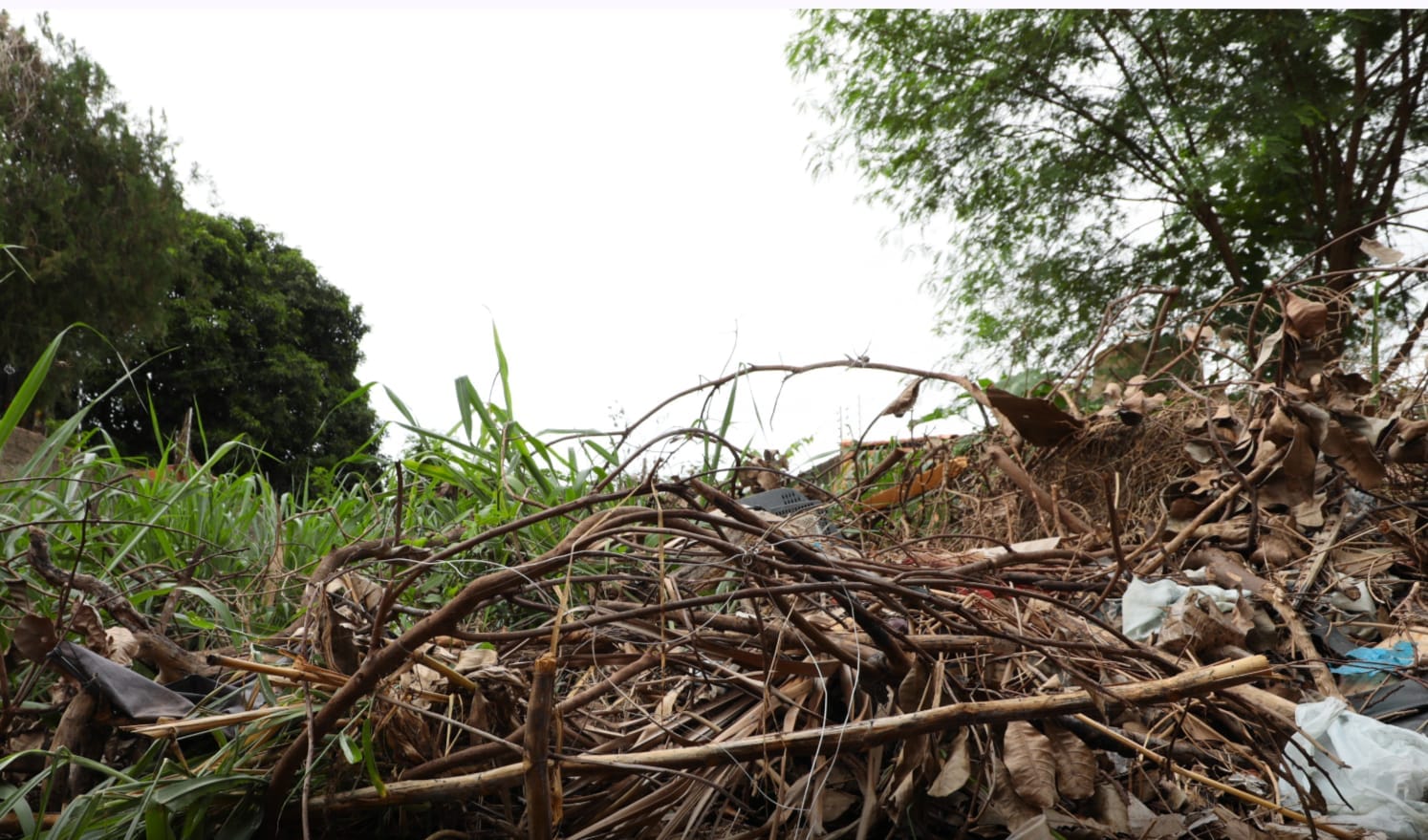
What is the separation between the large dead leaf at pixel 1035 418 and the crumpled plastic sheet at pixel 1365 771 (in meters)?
1.59

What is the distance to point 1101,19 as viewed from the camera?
11.2m

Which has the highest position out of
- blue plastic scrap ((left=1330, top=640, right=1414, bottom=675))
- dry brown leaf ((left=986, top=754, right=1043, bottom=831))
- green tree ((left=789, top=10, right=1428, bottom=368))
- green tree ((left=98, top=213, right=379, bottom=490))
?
green tree ((left=98, top=213, right=379, bottom=490))

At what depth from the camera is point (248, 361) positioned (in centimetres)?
2448

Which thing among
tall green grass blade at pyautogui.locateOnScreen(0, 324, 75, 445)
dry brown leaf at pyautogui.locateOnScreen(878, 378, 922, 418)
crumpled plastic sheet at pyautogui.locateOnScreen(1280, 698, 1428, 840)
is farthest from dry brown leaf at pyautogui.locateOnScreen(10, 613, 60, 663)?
→ dry brown leaf at pyautogui.locateOnScreen(878, 378, 922, 418)

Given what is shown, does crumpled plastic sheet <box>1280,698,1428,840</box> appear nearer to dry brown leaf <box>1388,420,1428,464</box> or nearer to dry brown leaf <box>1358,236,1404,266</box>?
dry brown leaf <box>1388,420,1428,464</box>

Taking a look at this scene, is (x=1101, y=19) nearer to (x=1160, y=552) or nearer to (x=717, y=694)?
(x=1160, y=552)

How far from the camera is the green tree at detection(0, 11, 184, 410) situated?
701 inches

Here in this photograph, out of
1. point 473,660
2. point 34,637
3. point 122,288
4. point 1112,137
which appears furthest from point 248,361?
point 473,660

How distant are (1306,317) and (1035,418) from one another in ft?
2.88

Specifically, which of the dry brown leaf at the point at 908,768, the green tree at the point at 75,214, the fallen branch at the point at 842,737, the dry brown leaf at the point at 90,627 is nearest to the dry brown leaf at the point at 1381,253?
the fallen branch at the point at 842,737

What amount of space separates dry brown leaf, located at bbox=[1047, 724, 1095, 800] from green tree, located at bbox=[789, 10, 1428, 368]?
950 cm

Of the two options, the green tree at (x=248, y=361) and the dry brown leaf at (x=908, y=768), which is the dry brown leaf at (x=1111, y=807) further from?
the green tree at (x=248, y=361)

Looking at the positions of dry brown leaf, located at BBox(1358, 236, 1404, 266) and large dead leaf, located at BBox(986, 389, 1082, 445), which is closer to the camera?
dry brown leaf, located at BBox(1358, 236, 1404, 266)

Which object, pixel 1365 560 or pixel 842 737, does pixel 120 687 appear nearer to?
pixel 842 737
